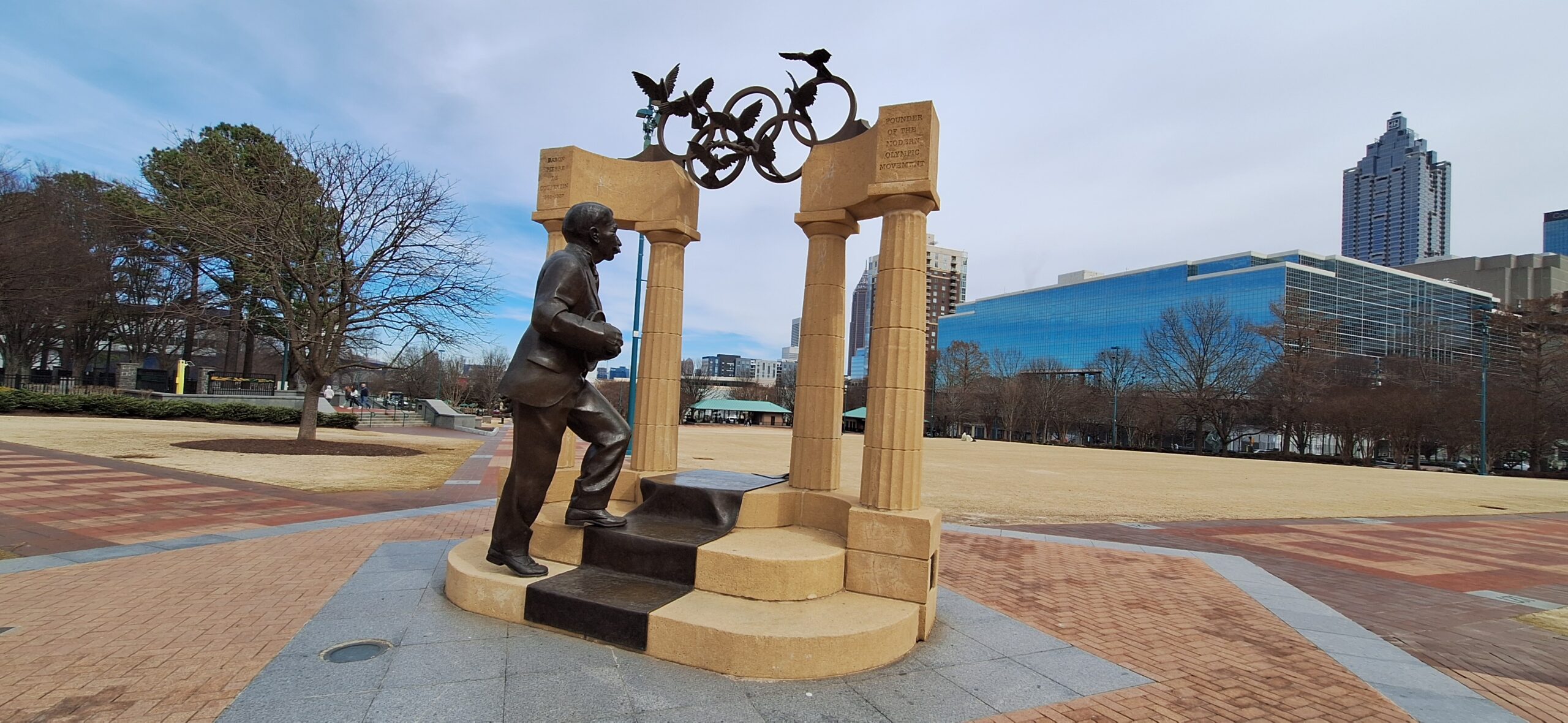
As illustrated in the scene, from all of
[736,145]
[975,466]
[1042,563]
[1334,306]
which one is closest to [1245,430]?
[1334,306]

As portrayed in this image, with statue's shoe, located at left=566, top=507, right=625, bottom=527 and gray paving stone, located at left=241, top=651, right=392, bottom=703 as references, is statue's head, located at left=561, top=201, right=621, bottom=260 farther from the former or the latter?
gray paving stone, located at left=241, top=651, right=392, bottom=703

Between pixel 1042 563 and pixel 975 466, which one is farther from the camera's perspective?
pixel 975 466

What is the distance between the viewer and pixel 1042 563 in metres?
8.46

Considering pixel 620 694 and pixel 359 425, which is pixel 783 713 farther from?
pixel 359 425

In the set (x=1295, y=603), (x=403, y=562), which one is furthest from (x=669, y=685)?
(x=1295, y=603)

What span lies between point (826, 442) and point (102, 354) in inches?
2552

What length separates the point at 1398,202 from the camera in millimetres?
170375

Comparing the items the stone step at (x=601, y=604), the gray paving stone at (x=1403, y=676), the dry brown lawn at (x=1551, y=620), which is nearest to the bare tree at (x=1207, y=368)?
the dry brown lawn at (x=1551, y=620)

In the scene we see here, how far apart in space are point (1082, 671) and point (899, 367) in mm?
2622

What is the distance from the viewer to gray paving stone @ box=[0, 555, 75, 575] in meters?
5.91

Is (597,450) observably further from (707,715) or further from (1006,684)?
(1006,684)

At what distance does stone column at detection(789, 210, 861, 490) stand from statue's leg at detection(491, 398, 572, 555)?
2453mm

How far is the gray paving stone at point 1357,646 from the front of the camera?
5336 millimetres

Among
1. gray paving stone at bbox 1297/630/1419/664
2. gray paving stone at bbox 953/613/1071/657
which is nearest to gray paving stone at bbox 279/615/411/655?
gray paving stone at bbox 953/613/1071/657
